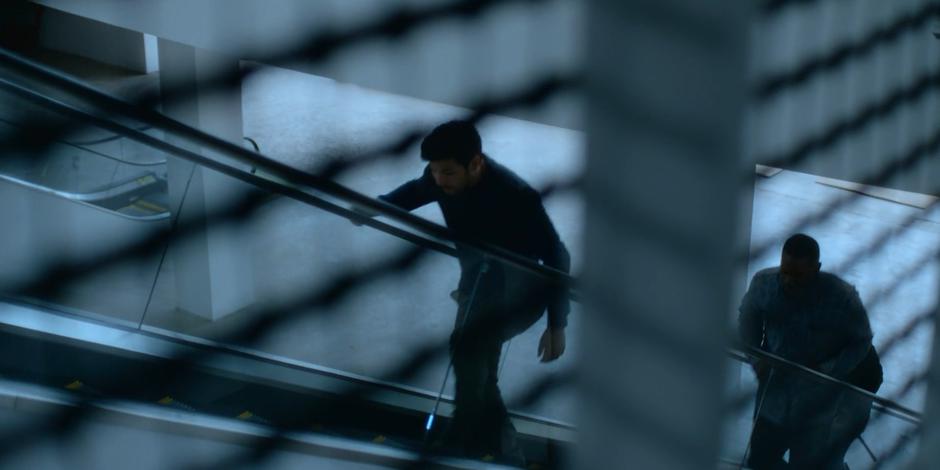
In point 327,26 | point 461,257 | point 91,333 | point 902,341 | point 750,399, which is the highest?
point 327,26

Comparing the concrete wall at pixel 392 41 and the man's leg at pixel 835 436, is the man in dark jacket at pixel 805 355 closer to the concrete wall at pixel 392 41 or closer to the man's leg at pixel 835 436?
the man's leg at pixel 835 436

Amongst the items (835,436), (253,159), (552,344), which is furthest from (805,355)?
(253,159)

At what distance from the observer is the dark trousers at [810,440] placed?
2.45 m

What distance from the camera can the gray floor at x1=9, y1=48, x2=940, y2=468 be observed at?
208 centimetres

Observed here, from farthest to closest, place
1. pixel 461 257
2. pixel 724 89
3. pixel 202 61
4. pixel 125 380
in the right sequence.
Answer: pixel 202 61 < pixel 125 380 < pixel 461 257 < pixel 724 89

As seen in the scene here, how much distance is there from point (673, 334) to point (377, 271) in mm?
1987

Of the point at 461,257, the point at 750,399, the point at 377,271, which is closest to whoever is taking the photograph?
the point at 461,257

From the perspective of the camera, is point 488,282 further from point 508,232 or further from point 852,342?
point 852,342

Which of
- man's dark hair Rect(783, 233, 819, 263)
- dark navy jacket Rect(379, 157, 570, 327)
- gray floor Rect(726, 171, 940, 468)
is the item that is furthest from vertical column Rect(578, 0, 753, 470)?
gray floor Rect(726, 171, 940, 468)

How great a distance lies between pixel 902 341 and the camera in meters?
5.94

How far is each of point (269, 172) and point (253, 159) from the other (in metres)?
0.03

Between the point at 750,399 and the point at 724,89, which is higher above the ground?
the point at 724,89

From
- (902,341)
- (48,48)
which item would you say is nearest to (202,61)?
(902,341)

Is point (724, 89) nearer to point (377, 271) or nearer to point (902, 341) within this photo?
point (377, 271)
